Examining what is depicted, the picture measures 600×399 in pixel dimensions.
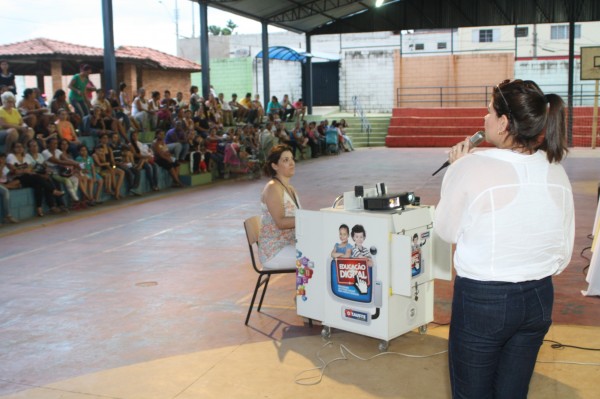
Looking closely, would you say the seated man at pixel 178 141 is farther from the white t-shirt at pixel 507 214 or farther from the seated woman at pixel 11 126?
the white t-shirt at pixel 507 214

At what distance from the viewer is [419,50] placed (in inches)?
1489

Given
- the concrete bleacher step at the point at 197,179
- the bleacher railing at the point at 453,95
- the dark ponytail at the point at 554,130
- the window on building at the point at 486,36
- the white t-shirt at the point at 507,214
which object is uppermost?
the window on building at the point at 486,36

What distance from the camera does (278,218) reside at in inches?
204

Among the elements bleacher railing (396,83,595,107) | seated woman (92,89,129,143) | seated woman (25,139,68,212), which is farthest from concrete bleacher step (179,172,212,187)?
bleacher railing (396,83,595,107)

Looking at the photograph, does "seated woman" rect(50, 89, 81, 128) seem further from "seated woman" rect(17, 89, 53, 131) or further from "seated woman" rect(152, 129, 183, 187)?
"seated woman" rect(152, 129, 183, 187)

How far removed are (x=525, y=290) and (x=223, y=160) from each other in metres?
15.0

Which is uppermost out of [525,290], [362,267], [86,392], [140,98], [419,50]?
[419,50]

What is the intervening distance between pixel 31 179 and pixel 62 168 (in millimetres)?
Result: 730

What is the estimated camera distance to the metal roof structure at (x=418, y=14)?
25681 millimetres

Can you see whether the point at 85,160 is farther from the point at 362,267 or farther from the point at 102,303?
the point at 362,267

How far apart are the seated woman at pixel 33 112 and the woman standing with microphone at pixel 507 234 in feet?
37.8

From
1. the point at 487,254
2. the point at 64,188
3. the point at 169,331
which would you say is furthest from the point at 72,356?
the point at 64,188

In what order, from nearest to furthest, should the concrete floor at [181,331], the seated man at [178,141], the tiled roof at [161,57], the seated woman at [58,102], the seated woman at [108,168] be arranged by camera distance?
the concrete floor at [181,331] < the seated woman at [108,168] < the seated woman at [58,102] < the seated man at [178,141] < the tiled roof at [161,57]

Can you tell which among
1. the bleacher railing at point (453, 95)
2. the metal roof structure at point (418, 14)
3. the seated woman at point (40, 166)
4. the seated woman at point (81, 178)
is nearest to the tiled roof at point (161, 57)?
the metal roof structure at point (418, 14)
